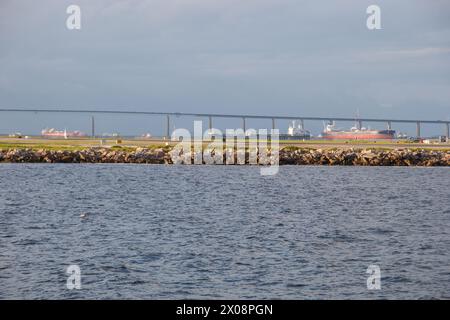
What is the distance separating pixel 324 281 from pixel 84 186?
36147mm

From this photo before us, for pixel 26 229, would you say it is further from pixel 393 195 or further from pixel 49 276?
pixel 393 195

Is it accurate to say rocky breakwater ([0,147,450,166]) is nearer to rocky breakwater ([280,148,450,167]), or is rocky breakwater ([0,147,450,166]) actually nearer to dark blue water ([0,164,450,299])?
rocky breakwater ([280,148,450,167])

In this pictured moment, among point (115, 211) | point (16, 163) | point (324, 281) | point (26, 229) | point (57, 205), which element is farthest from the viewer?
point (16, 163)

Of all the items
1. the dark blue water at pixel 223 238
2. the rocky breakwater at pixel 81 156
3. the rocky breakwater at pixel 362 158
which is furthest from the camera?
the rocky breakwater at pixel 81 156

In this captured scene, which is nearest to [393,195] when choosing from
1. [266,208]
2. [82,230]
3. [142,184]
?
[266,208]

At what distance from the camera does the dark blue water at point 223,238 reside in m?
24.4

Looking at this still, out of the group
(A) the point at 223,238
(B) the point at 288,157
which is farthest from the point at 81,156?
(A) the point at 223,238

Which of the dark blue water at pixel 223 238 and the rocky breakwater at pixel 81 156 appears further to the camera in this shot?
the rocky breakwater at pixel 81 156

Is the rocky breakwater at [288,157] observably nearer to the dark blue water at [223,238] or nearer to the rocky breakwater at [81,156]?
the rocky breakwater at [81,156]

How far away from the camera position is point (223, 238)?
33438 millimetres

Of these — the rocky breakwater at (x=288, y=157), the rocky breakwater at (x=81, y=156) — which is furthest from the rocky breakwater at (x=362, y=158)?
the rocky breakwater at (x=81, y=156)

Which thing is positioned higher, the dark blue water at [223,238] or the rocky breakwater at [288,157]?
the rocky breakwater at [288,157]

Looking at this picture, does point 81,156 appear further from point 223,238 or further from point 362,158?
point 223,238

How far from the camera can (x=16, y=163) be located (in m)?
84.9
